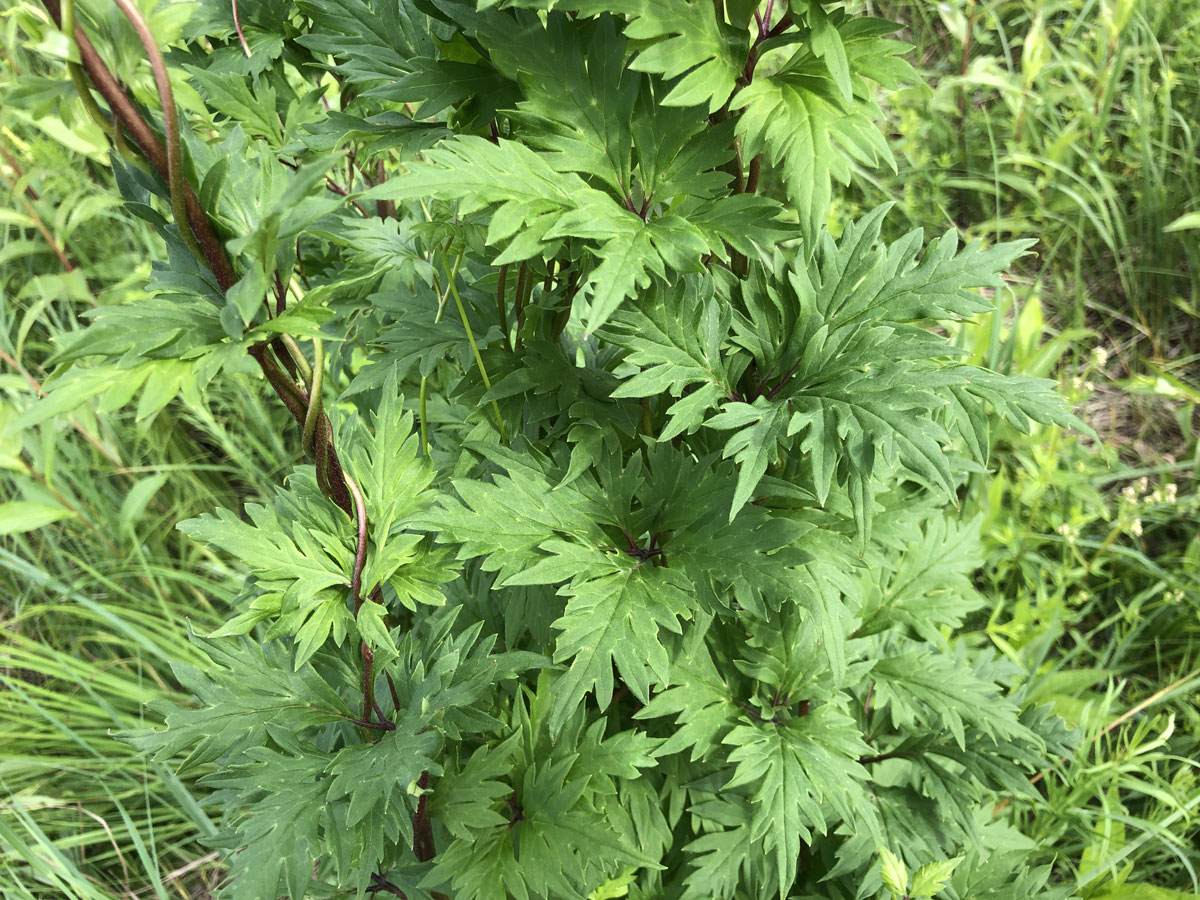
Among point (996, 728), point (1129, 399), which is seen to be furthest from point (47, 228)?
point (1129, 399)

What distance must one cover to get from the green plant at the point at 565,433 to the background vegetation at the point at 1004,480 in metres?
0.75

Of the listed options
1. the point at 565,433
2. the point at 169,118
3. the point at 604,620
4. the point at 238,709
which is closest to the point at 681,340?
the point at 565,433

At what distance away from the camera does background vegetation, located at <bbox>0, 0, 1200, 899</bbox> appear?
6.26 feet

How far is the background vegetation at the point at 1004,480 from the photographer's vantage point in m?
1.91

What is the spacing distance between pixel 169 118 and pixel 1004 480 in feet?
7.50

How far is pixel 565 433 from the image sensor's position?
46.2 inches

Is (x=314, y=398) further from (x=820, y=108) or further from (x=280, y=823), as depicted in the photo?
(x=820, y=108)

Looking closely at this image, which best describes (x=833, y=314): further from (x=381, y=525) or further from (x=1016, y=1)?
(x=1016, y=1)

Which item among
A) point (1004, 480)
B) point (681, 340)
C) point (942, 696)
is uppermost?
point (681, 340)

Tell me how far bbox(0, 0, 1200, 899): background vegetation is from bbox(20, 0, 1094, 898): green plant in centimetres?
75

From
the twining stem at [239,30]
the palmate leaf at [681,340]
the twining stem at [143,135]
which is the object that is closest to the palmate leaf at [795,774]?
the palmate leaf at [681,340]

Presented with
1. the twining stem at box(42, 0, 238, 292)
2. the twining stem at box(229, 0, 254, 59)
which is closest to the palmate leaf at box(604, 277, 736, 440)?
the twining stem at box(42, 0, 238, 292)

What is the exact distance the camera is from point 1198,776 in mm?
1886

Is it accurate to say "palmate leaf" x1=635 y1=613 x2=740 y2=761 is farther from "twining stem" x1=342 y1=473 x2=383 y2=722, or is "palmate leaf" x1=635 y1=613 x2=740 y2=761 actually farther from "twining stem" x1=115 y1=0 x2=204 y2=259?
"twining stem" x1=115 y1=0 x2=204 y2=259
